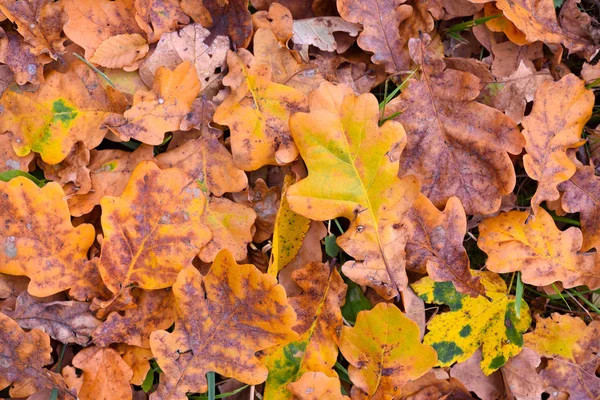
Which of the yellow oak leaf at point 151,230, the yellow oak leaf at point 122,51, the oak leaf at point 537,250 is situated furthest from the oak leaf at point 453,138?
the yellow oak leaf at point 122,51

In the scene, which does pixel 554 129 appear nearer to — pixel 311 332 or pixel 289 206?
pixel 289 206

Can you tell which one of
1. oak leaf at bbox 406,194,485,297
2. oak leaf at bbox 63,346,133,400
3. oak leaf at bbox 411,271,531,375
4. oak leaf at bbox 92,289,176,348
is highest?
oak leaf at bbox 406,194,485,297

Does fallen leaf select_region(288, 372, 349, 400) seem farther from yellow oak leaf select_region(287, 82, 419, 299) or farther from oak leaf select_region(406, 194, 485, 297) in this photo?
oak leaf select_region(406, 194, 485, 297)

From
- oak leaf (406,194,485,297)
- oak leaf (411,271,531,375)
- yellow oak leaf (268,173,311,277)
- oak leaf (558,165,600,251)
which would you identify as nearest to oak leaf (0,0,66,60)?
yellow oak leaf (268,173,311,277)

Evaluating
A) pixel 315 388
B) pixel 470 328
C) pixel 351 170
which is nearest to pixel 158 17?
pixel 351 170

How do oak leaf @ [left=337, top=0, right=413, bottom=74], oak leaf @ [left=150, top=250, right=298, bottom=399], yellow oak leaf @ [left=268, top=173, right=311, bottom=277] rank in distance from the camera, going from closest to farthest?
oak leaf @ [left=150, top=250, right=298, bottom=399] → yellow oak leaf @ [left=268, top=173, right=311, bottom=277] → oak leaf @ [left=337, top=0, right=413, bottom=74]

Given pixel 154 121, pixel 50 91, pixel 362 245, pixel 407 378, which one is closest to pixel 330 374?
pixel 407 378

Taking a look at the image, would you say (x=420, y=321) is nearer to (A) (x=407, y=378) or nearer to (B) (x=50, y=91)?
(A) (x=407, y=378)
